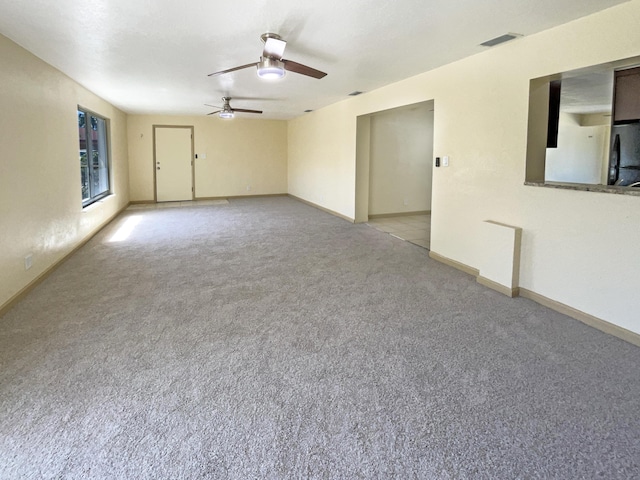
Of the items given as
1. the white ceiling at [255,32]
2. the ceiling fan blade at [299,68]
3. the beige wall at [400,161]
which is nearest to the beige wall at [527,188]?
the white ceiling at [255,32]

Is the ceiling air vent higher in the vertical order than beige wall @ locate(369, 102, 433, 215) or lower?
higher

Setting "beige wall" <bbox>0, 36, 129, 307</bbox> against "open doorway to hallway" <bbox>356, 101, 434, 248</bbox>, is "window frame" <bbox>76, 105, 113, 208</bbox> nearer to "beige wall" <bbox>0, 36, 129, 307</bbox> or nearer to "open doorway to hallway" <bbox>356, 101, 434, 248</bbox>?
"beige wall" <bbox>0, 36, 129, 307</bbox>

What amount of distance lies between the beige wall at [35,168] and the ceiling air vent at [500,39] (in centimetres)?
429

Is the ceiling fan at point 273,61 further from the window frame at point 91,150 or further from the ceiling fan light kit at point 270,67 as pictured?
the window frame at point 91,150

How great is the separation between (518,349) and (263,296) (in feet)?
6.97

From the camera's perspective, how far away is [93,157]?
6.94 meters

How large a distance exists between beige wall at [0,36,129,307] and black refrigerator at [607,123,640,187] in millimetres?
5540

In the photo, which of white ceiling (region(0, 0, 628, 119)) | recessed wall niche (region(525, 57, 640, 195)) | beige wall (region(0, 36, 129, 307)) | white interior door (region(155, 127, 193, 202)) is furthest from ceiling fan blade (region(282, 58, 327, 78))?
white interior door (region(155, 127, 193, 202))

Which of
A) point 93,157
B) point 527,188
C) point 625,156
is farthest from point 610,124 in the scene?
point 93,157

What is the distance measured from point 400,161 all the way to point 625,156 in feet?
14.4

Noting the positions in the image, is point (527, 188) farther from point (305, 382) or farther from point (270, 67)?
point (305, 382)

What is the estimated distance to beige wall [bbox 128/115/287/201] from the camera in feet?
33.6

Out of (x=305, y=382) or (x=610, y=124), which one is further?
(x=610, y=124)

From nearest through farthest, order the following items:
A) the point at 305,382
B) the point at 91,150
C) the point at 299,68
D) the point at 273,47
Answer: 1. the point at 305,382
2. the point at 273,47
3. the point at 299,68
4. the point at 91,150
